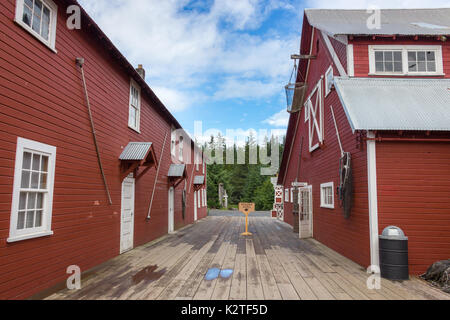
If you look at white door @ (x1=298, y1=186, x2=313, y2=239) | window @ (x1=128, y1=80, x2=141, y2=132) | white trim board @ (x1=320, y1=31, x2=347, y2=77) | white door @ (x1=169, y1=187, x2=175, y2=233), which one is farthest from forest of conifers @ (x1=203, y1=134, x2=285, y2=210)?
window @ (x1=128, y1=80, x2=141, y2=132)

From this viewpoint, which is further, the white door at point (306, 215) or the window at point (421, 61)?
the white door at point (306, 215)

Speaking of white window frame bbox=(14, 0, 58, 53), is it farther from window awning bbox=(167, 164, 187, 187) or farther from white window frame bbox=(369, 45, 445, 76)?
window awning bbox=(167, 164, 187, 187)

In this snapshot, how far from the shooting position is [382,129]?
5551 mm

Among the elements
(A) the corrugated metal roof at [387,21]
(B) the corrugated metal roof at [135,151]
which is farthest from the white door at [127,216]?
(A) the corrugated metal roof at [387,21]

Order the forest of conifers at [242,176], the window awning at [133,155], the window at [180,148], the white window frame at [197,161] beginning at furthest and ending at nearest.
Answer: the forest of conifers at [242,176] < the white window frame at [197,161] < the window at [180,148] < the window awning at [133,155]

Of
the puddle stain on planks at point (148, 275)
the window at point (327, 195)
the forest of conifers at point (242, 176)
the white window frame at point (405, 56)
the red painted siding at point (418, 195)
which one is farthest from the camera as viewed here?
the forest of conifers at point (242, 176)

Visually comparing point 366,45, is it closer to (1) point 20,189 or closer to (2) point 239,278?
(2) point 239,278

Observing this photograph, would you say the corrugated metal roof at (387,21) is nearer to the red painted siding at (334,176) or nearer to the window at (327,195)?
the red painted siding at (334,176)

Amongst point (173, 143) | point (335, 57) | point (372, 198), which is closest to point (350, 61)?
point (335, 57)

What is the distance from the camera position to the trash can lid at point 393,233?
5223mm

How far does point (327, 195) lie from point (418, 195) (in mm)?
3517

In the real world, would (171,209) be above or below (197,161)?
below

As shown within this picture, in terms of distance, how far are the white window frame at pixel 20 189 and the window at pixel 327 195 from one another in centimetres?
712
